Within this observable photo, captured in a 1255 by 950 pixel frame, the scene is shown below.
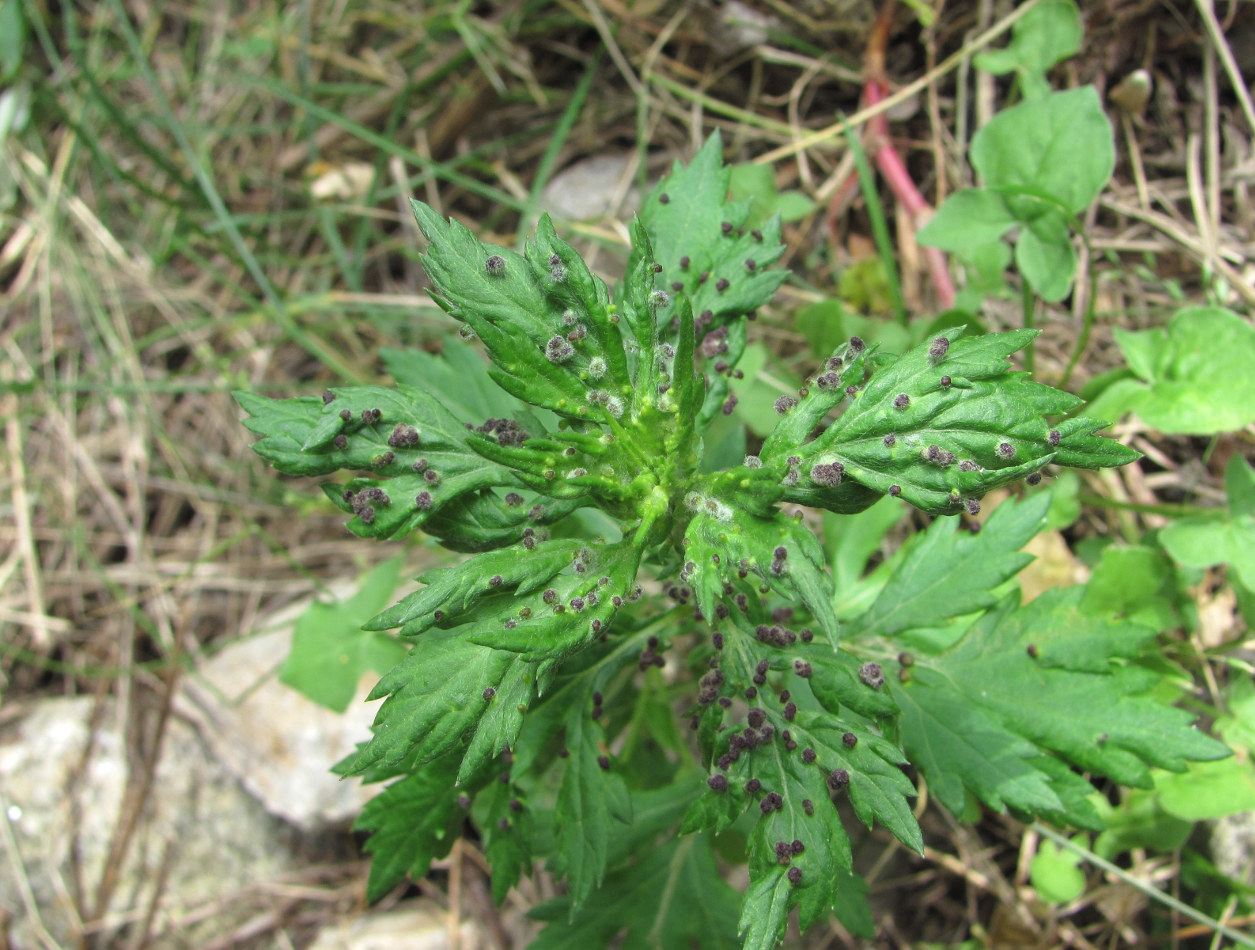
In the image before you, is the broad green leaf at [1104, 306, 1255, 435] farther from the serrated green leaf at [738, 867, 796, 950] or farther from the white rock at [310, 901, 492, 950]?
the white rock at [310, 901, 492, 950]

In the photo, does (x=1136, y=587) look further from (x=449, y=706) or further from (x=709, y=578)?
(x=449, y=706)

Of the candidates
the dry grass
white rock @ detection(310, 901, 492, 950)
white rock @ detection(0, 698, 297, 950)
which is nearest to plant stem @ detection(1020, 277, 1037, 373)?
the dry grass

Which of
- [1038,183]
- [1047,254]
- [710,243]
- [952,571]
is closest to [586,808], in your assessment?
[952,571]

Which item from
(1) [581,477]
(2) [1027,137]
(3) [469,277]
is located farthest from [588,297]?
(2) [1027,137]

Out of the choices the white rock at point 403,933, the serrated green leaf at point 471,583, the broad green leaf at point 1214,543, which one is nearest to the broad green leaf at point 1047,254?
the broad green leaf at point 1214,543

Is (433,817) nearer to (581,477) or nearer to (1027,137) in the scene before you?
(581,477)

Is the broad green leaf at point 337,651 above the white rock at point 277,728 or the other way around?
above

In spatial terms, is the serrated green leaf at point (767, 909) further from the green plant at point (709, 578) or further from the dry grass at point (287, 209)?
the dry grass at point (287, 209)
